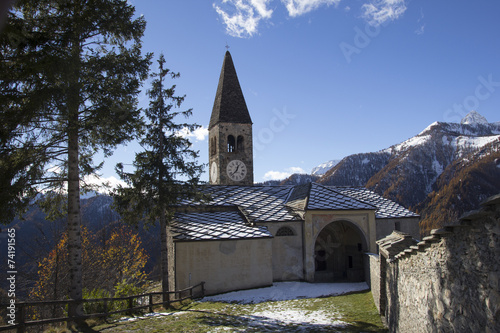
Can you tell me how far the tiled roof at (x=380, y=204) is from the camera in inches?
971

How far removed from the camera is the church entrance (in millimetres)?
21891

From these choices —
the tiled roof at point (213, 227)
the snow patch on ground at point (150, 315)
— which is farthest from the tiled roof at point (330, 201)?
the snow patch on ground at point (150, 315)

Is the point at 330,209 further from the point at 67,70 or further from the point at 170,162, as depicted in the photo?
the point at 67,70

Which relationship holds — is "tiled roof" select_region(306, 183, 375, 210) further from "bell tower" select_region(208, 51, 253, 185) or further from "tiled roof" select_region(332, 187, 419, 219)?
"bell tower" select_region(208, 51, 253, 185)

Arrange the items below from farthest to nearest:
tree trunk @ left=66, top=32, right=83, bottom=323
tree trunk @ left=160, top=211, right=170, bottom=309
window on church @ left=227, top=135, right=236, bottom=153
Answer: window on church @ left=227, top=135, right=236, bottom=153, tree trunk @ left=160, top=211, right=170, bottom=309, tree trunk @ left=66, top=32, right=83, bottom=323

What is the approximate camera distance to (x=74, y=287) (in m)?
9.47

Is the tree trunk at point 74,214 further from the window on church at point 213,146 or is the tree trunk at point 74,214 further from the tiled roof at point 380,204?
the tiled roof at point 380,204

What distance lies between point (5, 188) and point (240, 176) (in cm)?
2125

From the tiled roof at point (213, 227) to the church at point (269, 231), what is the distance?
50mm

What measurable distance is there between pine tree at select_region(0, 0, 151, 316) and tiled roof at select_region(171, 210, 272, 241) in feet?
23.3

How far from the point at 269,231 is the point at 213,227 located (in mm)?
3416

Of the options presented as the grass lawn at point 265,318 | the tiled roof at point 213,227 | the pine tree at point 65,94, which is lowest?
the grass lawn at point 265,318

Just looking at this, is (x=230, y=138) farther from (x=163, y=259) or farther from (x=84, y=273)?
(x=163, y=259)

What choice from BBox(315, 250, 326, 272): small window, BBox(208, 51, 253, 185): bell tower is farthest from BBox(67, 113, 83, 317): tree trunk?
BBox(208, 51, 253, 185): bell tower
